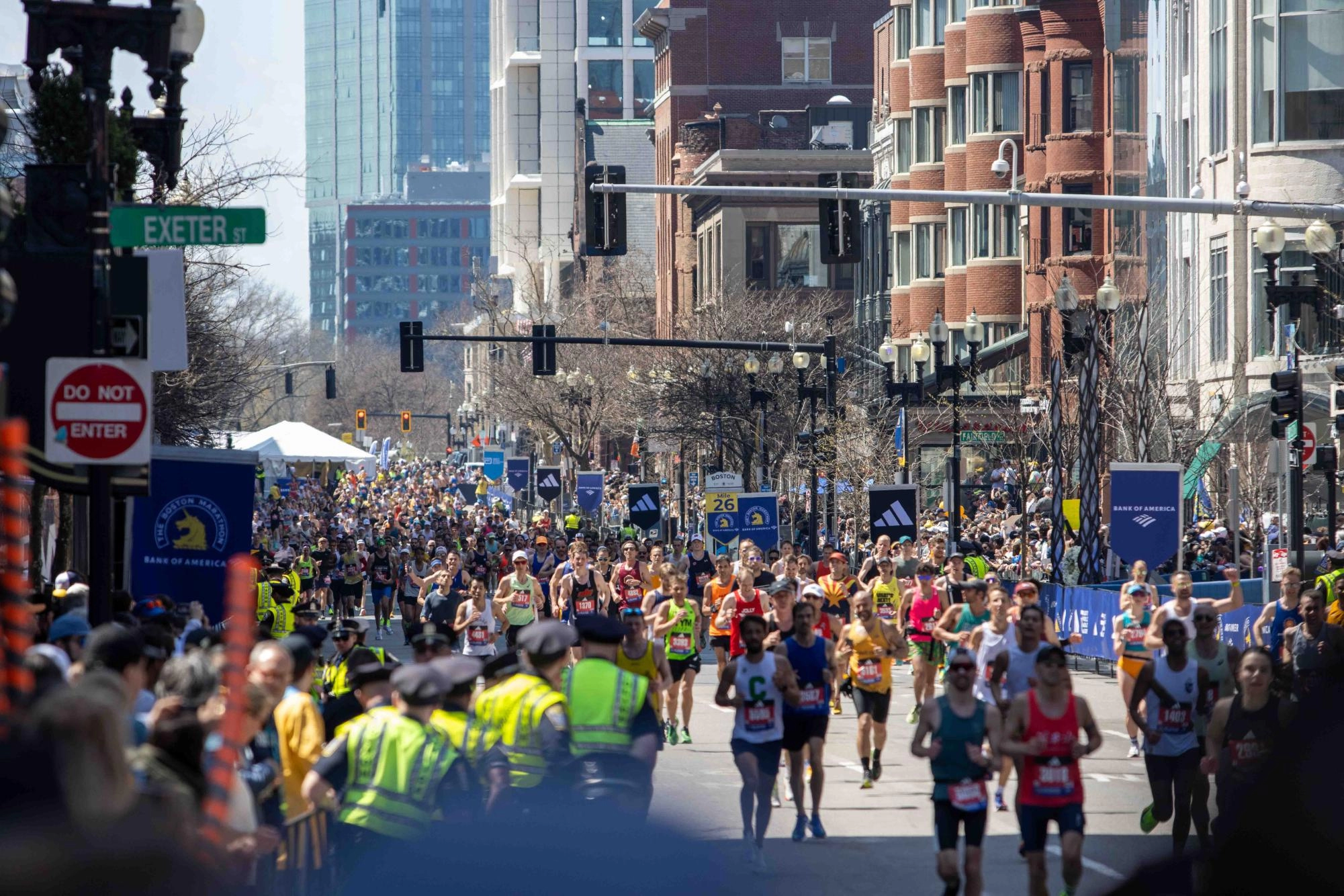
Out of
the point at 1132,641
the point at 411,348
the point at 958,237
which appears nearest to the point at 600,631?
the point at 1132,641

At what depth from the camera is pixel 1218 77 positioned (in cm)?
4009

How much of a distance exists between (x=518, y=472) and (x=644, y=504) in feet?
80.6

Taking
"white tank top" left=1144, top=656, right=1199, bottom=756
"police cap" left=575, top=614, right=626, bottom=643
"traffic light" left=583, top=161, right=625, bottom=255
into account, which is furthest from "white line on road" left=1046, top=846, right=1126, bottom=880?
"traffic light" left=583, top=161, right=625, bottom=255

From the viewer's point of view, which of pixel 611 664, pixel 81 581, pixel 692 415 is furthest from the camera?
pixel 692 415

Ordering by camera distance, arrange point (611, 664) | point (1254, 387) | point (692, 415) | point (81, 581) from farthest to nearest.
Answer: point (692, 415)
point (1254, 387)
point (81, 581)
point (611, 664)

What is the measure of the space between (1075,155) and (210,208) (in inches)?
1493

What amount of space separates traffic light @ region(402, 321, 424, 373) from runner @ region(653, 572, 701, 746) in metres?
22.3

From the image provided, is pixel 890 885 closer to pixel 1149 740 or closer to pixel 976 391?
pixel 1149 740

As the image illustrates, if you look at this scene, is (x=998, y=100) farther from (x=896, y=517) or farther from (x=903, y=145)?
(x=896, y=517)

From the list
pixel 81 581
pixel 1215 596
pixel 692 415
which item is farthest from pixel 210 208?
pixel 692 415

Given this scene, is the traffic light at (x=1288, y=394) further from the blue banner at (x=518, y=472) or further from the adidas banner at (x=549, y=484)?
the blue banner at (x=518, y=472)

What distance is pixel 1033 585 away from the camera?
51.6 ft

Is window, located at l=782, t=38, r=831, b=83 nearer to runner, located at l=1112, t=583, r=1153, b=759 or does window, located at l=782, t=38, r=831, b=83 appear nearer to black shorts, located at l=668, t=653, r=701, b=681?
black shorts, located at l=668, t=653, r=701, b=681

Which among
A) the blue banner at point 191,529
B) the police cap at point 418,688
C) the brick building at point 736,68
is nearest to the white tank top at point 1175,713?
the police cap at point 418,688
